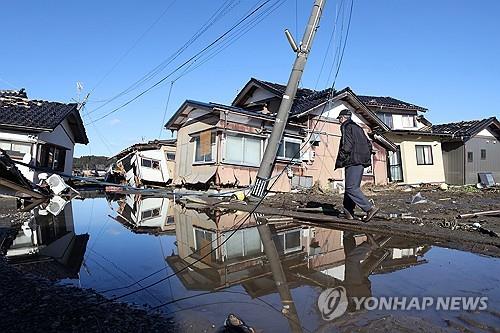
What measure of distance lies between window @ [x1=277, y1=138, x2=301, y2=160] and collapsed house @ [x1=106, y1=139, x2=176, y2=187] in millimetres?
7286

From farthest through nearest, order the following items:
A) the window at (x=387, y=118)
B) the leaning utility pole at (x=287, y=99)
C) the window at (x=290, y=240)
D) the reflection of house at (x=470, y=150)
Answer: the reflection of house at (x=470, y=150) < the window at (x=387, y=118) < the leaning utility pole at (x=287, y=99) < the window at (x=290, y=240)

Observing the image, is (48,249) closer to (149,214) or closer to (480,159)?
(149,214)

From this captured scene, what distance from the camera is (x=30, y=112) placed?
637 inches

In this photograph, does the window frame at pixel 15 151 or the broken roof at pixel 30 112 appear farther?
the broken roof at pixel 30 112

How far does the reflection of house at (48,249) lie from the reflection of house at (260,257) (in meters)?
1.15

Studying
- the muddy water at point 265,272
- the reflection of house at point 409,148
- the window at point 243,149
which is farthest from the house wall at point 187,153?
the reflection of house at point 409,148

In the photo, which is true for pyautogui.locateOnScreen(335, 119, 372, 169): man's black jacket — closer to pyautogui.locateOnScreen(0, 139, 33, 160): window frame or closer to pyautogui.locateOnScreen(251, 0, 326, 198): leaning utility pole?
pyautogui.locateOnScreen(251, 0, 326, 198): leaning utility pole

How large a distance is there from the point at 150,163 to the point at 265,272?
1805 cm

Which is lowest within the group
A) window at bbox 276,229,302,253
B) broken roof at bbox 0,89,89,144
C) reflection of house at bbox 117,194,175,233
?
window at bbox 276,229,302,253

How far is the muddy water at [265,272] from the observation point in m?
2.37

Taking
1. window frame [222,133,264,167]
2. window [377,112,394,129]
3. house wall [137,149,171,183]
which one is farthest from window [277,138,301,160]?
window [377,112,394,129]

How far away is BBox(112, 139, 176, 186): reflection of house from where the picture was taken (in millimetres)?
19828

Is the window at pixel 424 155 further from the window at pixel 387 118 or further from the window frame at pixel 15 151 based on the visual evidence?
the window frame at pixel 15 151

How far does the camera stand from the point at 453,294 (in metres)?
2.81
